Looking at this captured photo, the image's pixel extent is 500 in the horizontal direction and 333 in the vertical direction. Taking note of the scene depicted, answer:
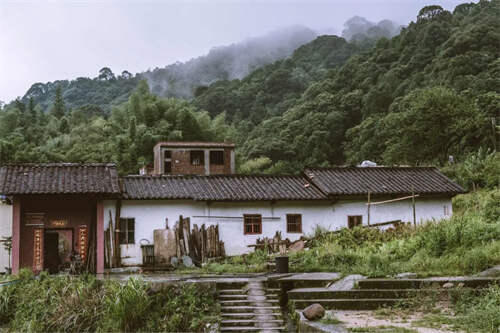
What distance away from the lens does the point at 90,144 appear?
48.4m

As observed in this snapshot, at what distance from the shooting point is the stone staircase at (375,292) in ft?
40.2

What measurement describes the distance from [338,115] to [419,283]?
44.5 metres

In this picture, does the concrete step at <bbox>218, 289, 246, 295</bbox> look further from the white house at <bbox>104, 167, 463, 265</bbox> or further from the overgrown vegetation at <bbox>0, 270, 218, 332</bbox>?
the white house at <bbox>104, 167, 463, 265</bbox>

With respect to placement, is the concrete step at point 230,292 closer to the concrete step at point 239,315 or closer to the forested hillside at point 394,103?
the concrete step at point 239,315

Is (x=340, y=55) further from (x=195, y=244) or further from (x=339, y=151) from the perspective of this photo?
(x=195, y=244)

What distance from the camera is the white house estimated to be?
22.8 meters

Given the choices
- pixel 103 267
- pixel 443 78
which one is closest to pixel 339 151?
pixel 443 78

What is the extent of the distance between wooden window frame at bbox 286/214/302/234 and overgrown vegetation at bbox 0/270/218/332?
33.9ft

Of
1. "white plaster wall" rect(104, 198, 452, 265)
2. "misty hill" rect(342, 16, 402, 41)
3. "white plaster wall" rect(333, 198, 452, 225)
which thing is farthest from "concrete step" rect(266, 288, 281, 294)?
"misty hill" rect(342, 16, 402, 41)

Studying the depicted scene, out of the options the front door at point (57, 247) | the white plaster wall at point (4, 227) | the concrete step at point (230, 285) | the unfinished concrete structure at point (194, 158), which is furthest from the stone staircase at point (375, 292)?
the unfinished concrete structure at point (194, 158)

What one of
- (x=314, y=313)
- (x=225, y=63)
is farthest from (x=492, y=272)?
(x=225, y=63)

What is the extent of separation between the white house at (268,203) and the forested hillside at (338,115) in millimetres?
10429

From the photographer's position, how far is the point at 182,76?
4473 inches

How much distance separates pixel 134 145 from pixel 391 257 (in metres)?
28.5
